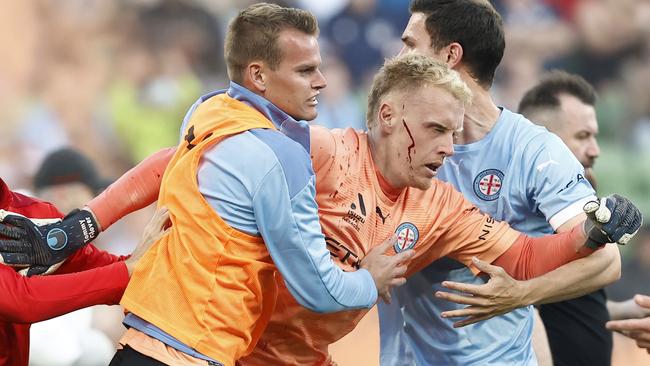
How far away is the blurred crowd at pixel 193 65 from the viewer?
10141 millimetres

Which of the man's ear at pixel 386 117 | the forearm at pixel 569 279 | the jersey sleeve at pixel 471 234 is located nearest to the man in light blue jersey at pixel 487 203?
the forearm at pixel 569 279

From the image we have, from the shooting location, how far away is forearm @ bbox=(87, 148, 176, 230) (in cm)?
378

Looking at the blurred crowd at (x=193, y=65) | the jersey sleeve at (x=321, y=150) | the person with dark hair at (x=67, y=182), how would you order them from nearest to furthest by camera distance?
1. the jersey sleeve at (x=321, y=150)
2. the person with dark hair at (x=67, y=182)
3. the blurred crowd at (x=193, y=65)

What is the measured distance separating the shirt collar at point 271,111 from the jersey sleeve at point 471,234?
2.27 feet

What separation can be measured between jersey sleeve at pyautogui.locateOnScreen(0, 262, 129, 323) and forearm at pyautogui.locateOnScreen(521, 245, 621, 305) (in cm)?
147

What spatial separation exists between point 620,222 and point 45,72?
26.1 feet

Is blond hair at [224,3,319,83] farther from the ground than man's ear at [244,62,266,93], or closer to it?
farther from the ground

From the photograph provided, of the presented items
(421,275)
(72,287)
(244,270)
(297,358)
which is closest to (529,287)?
(421,275)

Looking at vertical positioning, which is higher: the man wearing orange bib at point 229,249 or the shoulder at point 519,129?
the shoulder at point 519,129

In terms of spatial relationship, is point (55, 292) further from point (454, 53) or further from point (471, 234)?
point (454, 53)

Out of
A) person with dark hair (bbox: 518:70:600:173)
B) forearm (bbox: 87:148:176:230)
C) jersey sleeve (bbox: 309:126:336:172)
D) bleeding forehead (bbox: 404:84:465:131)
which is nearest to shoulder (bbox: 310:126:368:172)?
jersey sleeve (bbox: 309:126:336:172)

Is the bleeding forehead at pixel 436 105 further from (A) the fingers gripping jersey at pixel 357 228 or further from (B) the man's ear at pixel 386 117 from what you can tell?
(A) the fingers gripping jersey at pixel 357 228

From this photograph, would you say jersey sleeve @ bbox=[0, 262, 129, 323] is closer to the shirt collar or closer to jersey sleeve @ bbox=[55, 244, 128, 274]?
jersey sleeve @ bbox=[55, 244, 128, 274]

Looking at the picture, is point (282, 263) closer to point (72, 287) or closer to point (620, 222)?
point (72, 287)
